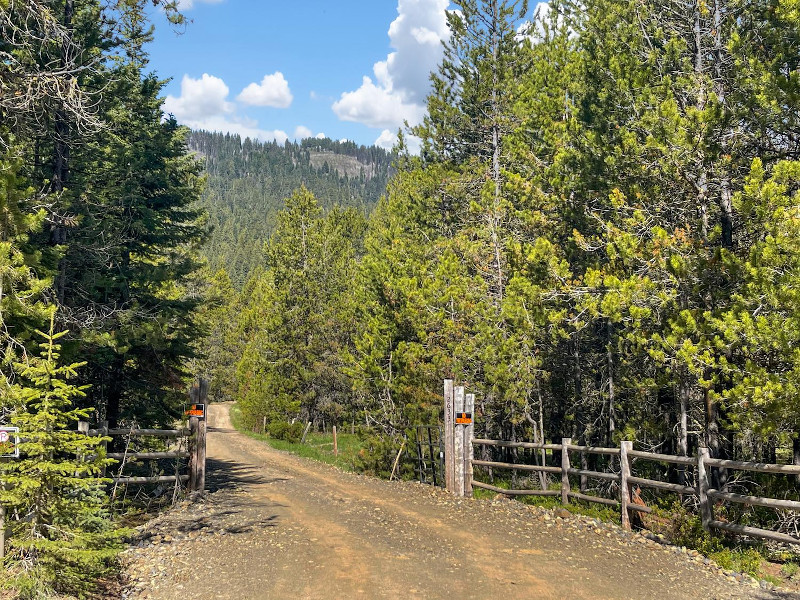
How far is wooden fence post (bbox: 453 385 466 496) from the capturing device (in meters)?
14.4

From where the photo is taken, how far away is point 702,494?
9.91m

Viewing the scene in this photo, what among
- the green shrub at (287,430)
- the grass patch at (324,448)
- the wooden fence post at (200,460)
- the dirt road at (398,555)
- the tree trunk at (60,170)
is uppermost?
the tree trunk at (60,170)

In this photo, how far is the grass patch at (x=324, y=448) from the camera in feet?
82.1

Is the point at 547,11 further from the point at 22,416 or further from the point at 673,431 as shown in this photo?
the point at 22,416

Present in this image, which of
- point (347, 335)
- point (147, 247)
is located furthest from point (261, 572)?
point (347, 335)

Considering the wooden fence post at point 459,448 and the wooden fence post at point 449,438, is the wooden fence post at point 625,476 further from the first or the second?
the wooden fence post at point 449,438

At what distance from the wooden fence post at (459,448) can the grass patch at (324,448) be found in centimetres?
846

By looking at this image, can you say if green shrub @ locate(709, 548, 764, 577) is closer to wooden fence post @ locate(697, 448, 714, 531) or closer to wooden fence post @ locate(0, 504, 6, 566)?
wooden fence post @ locate(697, 448, 714, 531)

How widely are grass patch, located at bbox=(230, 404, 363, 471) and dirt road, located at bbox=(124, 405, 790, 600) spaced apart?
10.1m

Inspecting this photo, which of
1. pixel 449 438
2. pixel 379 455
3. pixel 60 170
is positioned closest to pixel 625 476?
pixel 449 438

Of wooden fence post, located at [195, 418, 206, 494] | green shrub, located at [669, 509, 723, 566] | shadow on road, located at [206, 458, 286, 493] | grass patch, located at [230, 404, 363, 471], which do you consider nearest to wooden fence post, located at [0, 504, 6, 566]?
wooden fence post, located at [195, 418, 206, 494]

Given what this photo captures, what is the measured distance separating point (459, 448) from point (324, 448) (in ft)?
64.7

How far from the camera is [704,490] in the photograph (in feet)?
32.4

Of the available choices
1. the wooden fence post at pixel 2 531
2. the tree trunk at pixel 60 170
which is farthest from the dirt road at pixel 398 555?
the tree trunk at pixel 60 170
